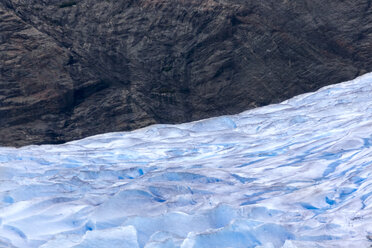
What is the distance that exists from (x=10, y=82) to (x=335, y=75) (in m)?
3.87

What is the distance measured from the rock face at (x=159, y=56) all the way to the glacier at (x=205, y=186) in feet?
3.36

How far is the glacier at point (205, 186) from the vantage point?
2547mm

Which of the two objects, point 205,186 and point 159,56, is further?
point 159,56

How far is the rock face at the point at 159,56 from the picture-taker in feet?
21.6

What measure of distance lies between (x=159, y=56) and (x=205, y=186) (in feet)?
11.4

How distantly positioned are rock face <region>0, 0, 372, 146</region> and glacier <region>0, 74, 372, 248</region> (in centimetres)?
103

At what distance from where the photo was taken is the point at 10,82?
21.2ft

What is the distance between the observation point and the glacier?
2.55 meters

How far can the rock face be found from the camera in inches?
260

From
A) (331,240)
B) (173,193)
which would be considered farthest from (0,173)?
(331,240)

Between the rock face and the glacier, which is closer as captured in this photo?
the glacier

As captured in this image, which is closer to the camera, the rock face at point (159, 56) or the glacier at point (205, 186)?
the glacier at point (205, 186)

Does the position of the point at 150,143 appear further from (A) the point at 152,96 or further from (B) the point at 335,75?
(B) the point at 335,75

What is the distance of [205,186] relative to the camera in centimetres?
347
